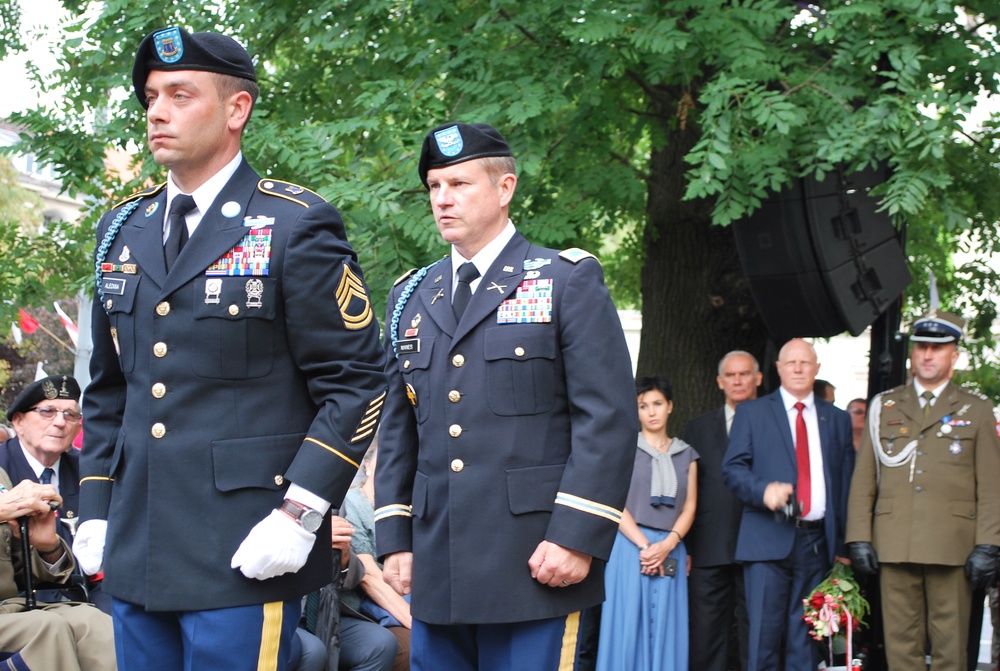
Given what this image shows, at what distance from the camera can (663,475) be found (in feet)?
25.5

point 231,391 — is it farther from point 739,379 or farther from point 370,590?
point 739,379

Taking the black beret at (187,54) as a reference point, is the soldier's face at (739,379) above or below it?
below

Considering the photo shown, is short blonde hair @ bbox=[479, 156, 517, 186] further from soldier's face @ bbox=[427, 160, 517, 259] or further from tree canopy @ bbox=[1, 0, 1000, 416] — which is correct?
tree canopy @ bbox=[1, 0, 1000, 416]

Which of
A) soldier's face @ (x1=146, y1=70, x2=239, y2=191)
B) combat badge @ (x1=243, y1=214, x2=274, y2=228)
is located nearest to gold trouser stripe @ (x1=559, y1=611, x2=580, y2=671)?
combat badge @ (x1=243, y1=214, x2=274, y2=228)

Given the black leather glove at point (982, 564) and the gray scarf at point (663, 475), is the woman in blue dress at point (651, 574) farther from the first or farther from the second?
the black leather glove at point (982, 564)

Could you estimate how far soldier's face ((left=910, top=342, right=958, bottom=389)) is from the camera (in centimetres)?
732

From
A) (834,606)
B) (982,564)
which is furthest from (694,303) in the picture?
(982,564)

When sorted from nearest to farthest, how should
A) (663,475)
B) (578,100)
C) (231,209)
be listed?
(231,209), (663,475), (578,100)

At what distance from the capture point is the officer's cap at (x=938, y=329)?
23.8ft

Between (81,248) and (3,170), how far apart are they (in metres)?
16.9

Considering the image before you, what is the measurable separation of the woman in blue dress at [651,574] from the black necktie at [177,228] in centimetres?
475

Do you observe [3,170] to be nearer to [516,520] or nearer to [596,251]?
[596,251]

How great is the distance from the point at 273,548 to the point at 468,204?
1.35 meters

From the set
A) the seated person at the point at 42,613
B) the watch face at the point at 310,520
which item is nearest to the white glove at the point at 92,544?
the watch face at the point at 310,520
